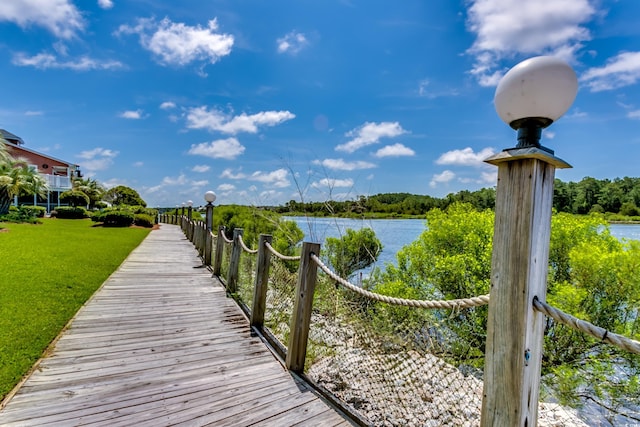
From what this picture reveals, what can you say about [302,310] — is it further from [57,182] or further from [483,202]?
[57,182]

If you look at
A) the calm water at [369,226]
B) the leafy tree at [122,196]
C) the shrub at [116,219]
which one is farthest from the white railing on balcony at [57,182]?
the calm water at [369,226]

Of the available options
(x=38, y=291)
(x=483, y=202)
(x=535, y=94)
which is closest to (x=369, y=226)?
(x=483, y=202)

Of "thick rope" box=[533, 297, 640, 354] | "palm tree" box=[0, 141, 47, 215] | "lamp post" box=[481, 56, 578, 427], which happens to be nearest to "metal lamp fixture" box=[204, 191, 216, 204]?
"lamp post" box=[481, 56, 578, 427]

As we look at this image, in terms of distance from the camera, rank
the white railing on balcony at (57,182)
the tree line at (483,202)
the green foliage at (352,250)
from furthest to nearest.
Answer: the white railing on balcony at (57,182) → the green foliage at (352,250) → the tree line at (483,202)

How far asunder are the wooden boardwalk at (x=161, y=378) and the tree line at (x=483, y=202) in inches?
114

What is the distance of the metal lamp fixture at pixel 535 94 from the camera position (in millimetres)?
1052

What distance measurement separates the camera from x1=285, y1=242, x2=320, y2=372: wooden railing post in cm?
281

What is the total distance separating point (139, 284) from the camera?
6.00 meters

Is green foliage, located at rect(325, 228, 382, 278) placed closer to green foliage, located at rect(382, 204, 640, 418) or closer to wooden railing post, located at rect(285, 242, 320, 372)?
green foliage, located at rect(382, 204, 640, 418)

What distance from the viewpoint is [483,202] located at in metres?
4.69

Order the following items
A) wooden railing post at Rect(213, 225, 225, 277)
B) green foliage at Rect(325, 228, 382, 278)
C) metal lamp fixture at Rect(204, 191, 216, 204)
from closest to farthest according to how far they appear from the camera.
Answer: wooden railing post at Rect(213, 225, 225, 277) < green foliage at Rect(325, 228, 382, 278) < metal lamp fixture at Rect(204, 191, 216, 204)

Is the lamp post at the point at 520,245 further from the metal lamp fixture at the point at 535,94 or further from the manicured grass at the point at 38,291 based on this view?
the manicured grass at the point at 38,291

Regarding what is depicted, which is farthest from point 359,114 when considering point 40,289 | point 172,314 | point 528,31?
point 40,289

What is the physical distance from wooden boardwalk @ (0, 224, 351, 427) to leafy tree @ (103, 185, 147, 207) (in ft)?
166
